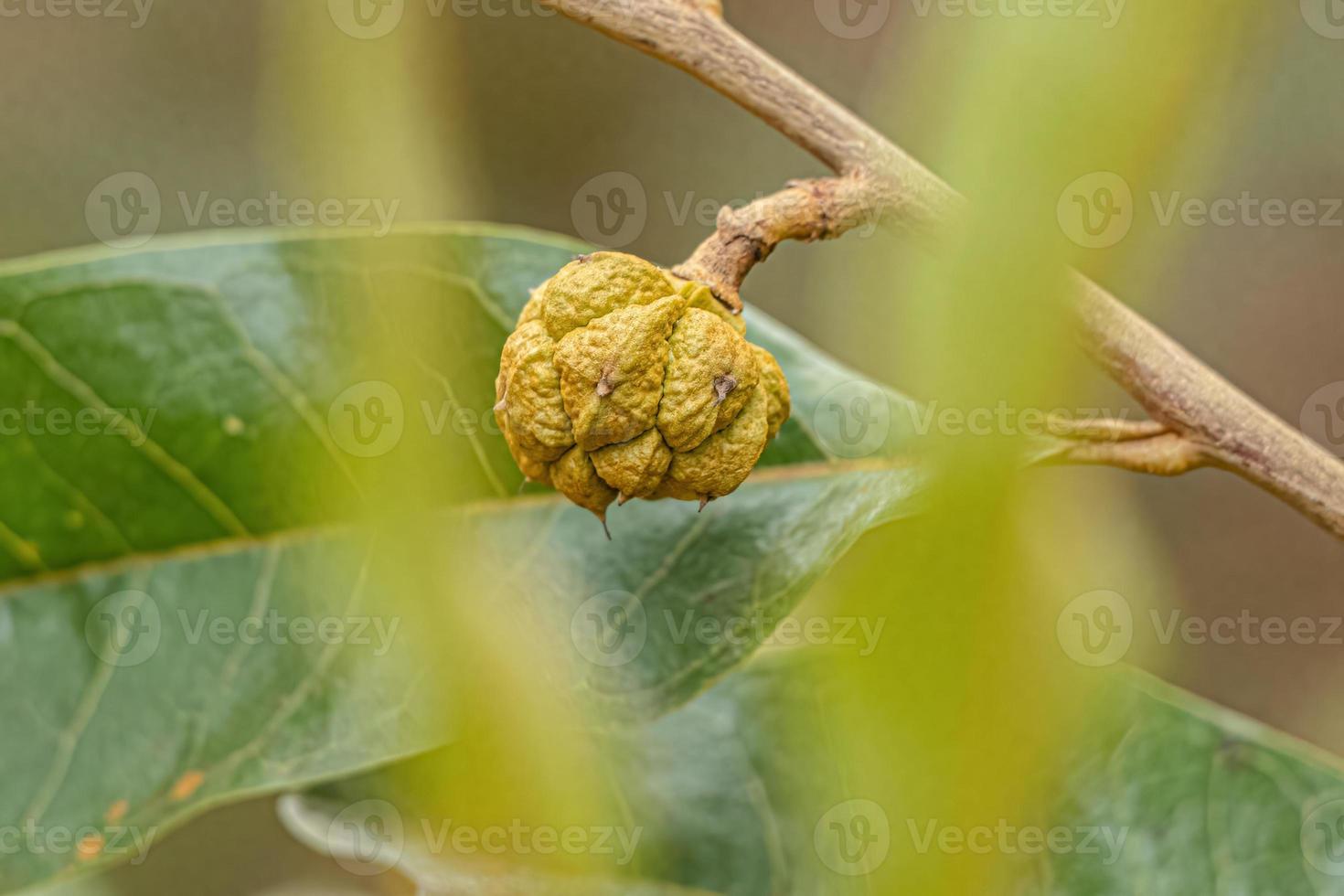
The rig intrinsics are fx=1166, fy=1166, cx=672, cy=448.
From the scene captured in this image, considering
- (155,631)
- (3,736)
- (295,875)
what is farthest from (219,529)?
(295,875)

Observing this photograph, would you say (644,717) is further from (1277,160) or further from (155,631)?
(1277,160)
